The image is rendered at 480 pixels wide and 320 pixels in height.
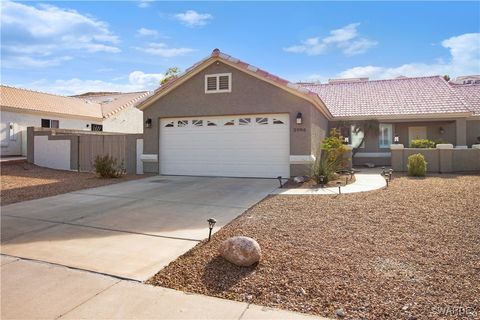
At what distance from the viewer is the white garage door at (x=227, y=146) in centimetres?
1352

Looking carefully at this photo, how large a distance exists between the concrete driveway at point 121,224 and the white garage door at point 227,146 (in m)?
2.40

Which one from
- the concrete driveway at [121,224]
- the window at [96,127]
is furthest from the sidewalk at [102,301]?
the window at [96,127]

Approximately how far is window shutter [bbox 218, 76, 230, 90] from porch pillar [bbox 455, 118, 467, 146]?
43.3ft

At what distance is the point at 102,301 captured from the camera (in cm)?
364

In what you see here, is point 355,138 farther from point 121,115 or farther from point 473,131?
point 121,115

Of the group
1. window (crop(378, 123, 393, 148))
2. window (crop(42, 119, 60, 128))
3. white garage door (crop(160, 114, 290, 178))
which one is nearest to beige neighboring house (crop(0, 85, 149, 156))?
window (crop(42, 119, 60, 128))

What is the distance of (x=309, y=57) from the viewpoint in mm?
18766

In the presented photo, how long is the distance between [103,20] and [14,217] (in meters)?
6.78

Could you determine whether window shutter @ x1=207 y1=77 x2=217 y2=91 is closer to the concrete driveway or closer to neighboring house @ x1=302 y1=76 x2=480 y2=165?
the concrete driveway

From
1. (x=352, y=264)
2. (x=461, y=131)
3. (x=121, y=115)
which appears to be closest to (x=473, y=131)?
(x=461, y=131)

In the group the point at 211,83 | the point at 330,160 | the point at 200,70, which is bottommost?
the point at 330,160

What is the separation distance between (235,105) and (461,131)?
43.0 feet

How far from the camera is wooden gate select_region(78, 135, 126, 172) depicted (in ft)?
52.9

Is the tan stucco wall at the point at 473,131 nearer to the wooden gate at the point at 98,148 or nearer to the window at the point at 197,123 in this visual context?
the window at the point at 197,123
